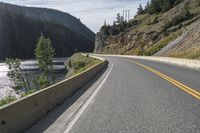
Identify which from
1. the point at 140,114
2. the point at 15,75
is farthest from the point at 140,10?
the point at 140,114

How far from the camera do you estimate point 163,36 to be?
85.4m

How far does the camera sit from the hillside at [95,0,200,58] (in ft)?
182

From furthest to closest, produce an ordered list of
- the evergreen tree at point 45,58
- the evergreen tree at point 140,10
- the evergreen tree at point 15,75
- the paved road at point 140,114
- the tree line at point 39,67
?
the evergreen tree at point 140,10 → the evergreen tree at point 45,58 → the tree line at point 39,67 → the evergreen tree at point 15,75 → the paved road at point 140,114

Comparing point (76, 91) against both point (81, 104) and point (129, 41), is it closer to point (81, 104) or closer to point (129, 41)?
point (81, 104)

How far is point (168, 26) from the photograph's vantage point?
287 ft

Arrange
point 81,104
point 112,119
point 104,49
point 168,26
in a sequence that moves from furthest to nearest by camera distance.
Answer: point 104,49 → point 168,26 → point 81,104 → point 112,119

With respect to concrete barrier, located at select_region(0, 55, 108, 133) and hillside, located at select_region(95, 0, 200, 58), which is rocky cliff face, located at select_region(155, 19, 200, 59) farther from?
concrete barrier, located at select_region(0, 55, 108, 133)

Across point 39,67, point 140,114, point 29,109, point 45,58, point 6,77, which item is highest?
point 29,109

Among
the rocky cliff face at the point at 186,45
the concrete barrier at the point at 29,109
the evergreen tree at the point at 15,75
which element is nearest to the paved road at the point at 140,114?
the concrete barrier at the point at 29,109

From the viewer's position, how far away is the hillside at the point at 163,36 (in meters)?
55.4

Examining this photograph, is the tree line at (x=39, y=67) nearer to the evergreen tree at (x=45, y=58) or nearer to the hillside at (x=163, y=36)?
the evergreen tree at (x=45, y=58)

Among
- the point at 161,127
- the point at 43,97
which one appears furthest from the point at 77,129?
the point at 43,97

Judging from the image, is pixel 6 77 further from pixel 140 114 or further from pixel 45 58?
pixel 140 114

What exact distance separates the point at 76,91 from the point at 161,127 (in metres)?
7.98
